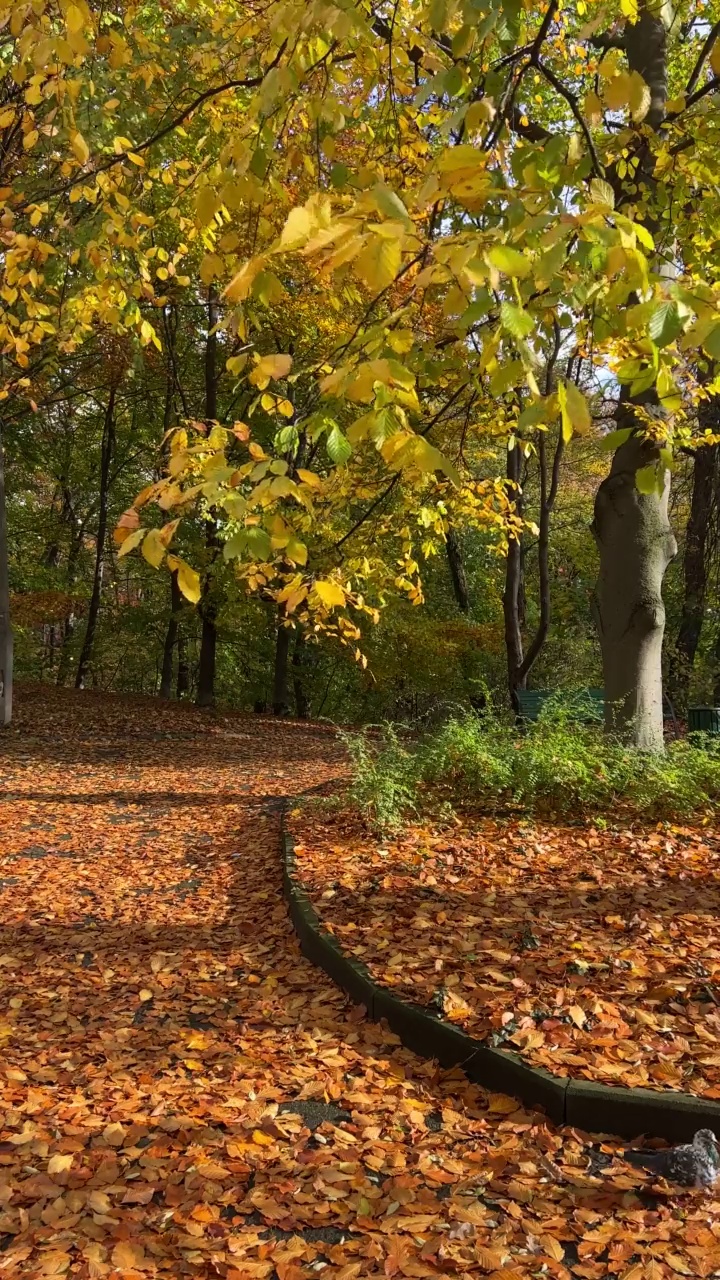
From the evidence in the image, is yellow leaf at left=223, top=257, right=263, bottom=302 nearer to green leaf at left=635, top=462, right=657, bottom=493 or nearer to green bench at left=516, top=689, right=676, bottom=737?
green leaf at left=635, top=462, right=657, bottom=493

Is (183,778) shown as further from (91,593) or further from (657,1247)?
(91,593)

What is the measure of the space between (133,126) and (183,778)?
6.15 meters

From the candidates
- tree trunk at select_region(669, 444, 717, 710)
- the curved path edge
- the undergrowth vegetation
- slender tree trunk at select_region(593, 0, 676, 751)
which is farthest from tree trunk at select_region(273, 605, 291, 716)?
the curved path edge

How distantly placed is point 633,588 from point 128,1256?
556cm

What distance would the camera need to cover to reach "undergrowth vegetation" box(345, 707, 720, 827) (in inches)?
216

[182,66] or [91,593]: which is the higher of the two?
[182,66]

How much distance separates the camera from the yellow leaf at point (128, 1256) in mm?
2041

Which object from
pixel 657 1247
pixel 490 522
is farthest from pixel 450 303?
pixel 490 522

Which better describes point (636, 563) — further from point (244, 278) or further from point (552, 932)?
point (244, 278)

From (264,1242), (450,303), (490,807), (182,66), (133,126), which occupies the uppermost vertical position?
(182,66)

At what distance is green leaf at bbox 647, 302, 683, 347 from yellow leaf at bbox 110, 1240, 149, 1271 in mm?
2359

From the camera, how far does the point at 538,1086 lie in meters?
2.62

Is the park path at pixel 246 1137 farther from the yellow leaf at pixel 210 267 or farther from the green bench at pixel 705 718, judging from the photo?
the green bench at pixel 705 718

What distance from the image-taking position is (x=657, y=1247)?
2012 millimetres
